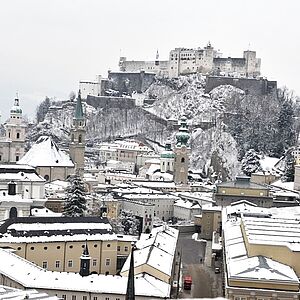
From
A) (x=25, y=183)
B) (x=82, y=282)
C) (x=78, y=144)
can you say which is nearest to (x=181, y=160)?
(x=78, y=144)

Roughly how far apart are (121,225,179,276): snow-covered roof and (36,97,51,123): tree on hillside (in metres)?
69.2

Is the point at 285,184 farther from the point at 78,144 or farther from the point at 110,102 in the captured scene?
the point at 110,102

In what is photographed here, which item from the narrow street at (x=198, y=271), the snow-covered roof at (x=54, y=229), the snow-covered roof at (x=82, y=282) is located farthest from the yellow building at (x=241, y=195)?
the snow-covered roof at (x=82, y=282)

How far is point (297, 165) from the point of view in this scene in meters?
62.1

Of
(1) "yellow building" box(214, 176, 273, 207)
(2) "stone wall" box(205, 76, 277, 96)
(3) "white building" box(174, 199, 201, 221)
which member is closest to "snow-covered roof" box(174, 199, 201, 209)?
(3) "white building" box(174, 199, 201, 221)

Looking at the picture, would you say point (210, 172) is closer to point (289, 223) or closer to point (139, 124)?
point (139, 124)

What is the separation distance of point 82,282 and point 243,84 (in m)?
71.5

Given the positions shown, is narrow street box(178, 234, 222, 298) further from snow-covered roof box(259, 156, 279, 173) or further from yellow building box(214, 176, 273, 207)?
snow-covered roof box(259, 156, 279, 173)

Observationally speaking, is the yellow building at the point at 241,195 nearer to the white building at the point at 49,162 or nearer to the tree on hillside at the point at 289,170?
the white building at the point at 49,162

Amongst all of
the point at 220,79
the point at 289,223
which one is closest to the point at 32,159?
the point at 289,223

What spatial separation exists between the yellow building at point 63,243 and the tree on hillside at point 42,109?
2713 inches

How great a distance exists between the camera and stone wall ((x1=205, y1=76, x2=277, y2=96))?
93188 millimetres

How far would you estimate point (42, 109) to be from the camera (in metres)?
105

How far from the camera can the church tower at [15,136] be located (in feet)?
203
